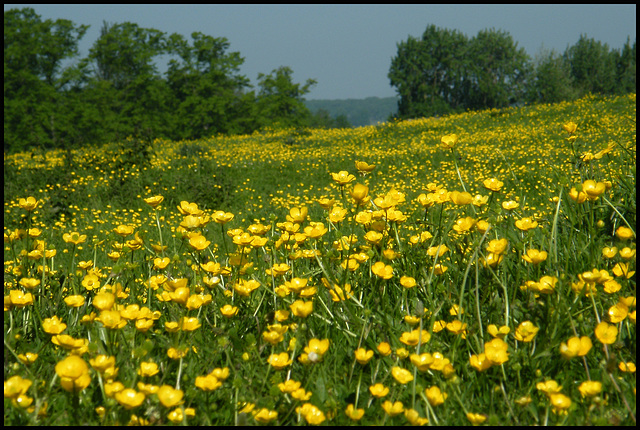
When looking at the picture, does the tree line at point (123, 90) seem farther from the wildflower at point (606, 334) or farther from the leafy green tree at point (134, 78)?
the wildflower at point (606, 334)

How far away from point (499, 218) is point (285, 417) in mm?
1074

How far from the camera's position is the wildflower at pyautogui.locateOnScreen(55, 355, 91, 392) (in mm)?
955

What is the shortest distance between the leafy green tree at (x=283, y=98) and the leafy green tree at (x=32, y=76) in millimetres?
12557

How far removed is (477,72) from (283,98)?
74.7 feet

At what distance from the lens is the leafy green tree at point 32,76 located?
22.9 m

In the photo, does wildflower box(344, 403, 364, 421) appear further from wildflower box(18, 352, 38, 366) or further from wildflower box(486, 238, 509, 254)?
wildflower box(18, 352, 38, 366)

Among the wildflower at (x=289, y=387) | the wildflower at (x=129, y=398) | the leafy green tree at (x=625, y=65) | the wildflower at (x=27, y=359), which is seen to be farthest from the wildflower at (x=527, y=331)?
the leafy green tree at (x=625, y=65)

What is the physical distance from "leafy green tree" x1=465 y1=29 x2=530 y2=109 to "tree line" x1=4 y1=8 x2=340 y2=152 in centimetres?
2118

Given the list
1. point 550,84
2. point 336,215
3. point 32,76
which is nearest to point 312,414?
point 336,215

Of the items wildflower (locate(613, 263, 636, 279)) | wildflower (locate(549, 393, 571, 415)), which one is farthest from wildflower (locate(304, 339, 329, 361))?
wildflower (locate(613, 263, 636, 279))

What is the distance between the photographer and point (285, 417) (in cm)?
106

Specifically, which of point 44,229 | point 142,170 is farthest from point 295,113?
point 44,229

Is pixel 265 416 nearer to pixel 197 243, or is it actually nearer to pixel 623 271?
pixel 197 243

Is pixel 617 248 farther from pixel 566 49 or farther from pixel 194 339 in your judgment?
pixel 566 49
